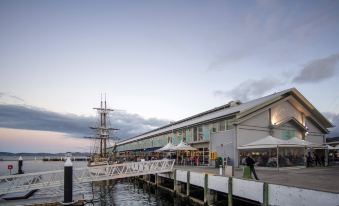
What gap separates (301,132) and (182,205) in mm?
21233

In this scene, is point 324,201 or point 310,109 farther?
point 310,109

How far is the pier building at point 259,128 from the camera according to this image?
32000 mm

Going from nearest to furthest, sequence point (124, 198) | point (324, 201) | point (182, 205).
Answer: point (324, 201), point (182, 205), point (124, 198)

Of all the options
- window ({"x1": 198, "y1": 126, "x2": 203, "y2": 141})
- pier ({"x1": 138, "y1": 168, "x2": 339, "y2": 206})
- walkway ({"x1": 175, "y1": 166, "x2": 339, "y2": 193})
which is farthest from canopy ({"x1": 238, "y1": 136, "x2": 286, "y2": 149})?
window ({"x1": 198, "y1": 126, "x2": 203, "y2": 141})

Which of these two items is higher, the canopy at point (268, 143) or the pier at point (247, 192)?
the canopy at point (268, 143)

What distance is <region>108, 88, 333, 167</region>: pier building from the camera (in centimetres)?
3200

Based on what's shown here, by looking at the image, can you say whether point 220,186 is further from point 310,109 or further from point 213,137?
point 310,109

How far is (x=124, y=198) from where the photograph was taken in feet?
93.6

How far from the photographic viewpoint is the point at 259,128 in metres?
33.8

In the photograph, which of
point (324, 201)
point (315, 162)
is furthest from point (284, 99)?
point (324, 201)

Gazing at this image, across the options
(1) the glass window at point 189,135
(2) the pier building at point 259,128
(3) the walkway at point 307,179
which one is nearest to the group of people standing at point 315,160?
(2) the pier building at point 259,128

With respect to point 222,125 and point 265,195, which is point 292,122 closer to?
point 222,125

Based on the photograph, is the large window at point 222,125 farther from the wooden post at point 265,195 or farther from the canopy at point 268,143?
the wooden post at point 265,195

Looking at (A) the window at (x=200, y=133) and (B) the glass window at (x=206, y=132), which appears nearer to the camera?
(B) the glass window at (x=206, y=132)
